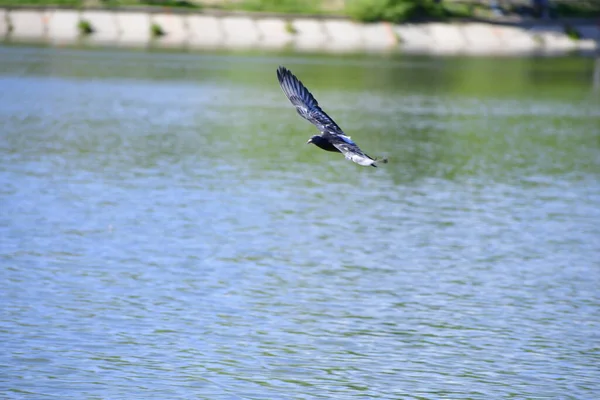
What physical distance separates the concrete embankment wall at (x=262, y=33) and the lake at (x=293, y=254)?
1403 inches

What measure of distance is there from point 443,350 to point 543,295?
4.25 meters

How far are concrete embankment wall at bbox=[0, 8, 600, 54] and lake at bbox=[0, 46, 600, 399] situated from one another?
35.6m

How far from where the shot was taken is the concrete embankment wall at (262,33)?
8625cm

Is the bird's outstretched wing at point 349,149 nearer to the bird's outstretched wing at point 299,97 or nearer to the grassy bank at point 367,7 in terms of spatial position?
the bird's outstretched wing at point 299,97

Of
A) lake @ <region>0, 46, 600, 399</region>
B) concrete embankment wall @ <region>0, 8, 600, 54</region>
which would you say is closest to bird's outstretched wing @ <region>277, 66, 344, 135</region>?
lake @ <region>0, 46, 600, 399</region>

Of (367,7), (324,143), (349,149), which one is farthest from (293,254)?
(367,7)

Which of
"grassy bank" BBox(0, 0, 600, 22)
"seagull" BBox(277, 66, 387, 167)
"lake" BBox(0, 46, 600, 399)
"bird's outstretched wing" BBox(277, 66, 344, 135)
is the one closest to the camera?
"seagull" BBox(277, 66, 387, 167)

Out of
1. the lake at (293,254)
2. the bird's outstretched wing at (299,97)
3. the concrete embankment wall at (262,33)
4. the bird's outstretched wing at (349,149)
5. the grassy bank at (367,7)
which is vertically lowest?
the lake at (293,254)

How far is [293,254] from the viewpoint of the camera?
25.4 meters

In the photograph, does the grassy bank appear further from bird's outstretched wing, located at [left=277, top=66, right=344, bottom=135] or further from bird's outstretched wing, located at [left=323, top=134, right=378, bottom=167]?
bird's outstretched wing, located at [left=323, top=134, right=378, bottom=167]

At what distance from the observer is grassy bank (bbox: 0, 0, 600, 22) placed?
294 ft

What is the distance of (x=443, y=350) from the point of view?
19109mm

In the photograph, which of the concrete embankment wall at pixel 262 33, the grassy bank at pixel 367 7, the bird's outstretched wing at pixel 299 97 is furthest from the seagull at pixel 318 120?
the grassy bank at pixel 367 7

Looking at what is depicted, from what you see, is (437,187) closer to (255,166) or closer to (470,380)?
(255,166)
